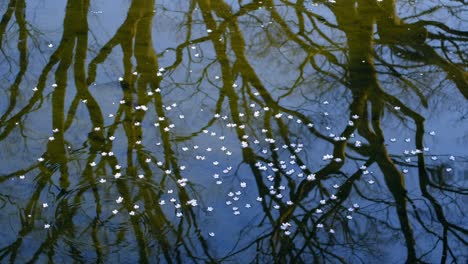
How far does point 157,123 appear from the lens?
483 centimetres

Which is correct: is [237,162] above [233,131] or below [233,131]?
below

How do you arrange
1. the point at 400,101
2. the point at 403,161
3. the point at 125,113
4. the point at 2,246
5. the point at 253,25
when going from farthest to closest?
1. the point at 253,25
2. the point at 400,101
3. the point at 125,113
4. the point at 403,161
5. the point at 2,246

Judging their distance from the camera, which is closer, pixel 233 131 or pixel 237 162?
pixel 237 162

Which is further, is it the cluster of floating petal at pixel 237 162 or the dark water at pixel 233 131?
the cluster of floating petal at pixel 237 162

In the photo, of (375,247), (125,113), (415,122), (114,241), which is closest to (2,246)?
(114,241)

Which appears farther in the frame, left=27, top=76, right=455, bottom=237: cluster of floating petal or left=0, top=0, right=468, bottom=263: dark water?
left=27, top=76, right=455, bottom=237: cluster of floating petal

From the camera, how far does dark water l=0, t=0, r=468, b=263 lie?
151 inches

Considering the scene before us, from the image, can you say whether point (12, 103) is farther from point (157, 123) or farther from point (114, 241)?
point (114, 241)

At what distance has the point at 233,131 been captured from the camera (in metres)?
4.80

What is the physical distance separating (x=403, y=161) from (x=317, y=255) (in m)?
1.13

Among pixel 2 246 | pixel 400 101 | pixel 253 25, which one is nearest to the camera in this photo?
pixel 2 246

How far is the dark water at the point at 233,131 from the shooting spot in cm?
384

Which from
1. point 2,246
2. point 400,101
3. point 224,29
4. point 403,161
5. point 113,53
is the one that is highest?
point 224,29

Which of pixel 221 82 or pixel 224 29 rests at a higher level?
pixel 224 29
